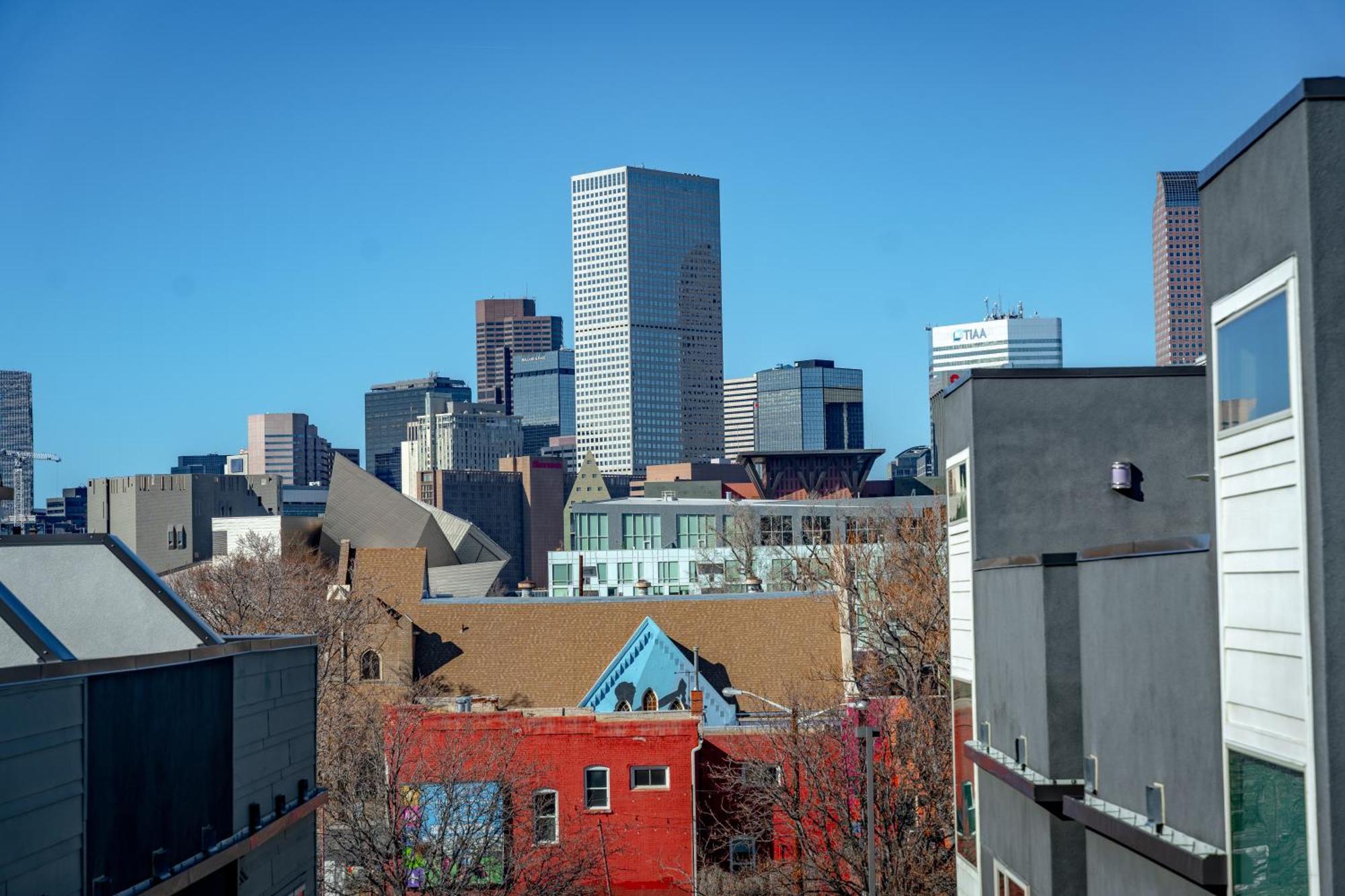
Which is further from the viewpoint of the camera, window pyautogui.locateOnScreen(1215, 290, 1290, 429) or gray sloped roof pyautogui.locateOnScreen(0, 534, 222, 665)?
gray sloped roof pyautogui.locateOnScreen(0, 534, 222, 665)

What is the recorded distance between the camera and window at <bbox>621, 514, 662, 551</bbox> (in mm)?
134750

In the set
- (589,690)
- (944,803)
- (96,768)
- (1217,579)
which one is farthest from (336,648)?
(1217,579)

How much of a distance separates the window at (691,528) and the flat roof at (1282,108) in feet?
397

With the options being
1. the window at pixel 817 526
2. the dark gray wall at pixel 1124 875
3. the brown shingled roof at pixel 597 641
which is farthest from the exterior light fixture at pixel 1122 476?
the window at pixel 817 526

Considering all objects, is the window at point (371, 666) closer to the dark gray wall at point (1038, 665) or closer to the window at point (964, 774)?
the window at point (964, 774)

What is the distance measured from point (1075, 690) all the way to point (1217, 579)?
4545 mm

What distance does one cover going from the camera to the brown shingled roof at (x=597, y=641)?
179 feet

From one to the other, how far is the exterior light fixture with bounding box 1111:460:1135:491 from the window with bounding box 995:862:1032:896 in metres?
4.48

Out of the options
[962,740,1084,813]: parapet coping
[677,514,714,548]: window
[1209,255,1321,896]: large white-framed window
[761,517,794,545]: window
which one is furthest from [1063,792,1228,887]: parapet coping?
[677,514,714,548]: window

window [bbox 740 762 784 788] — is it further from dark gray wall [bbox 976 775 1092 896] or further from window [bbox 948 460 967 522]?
dark gray wall [bbox 976 775 1092 896]

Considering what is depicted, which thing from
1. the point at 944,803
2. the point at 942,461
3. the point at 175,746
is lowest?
the point at 944,803

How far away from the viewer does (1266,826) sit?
1027 centimetres

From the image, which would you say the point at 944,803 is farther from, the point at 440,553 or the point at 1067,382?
the point at 440,553

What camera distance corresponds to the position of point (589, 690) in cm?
5384
